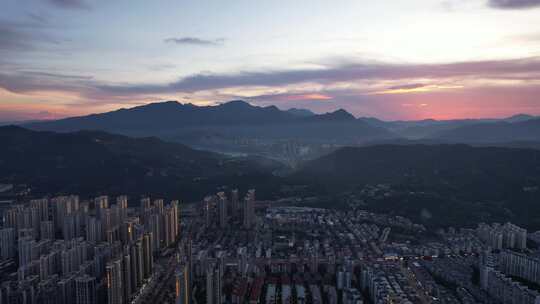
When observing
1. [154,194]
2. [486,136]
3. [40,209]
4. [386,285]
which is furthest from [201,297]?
[486,136]

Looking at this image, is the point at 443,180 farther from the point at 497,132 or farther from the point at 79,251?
the point at 497,132

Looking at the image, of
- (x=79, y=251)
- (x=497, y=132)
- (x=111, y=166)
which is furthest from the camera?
(x=497, y=132)

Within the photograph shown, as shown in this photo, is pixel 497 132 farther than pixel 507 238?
Yes

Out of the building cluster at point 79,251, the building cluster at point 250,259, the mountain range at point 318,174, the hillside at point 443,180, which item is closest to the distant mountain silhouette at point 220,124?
the mountain range at point 318,174

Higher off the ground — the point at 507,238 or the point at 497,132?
the point at 497,132

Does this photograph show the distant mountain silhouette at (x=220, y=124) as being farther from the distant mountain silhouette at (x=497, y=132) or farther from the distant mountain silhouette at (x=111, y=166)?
the distant mountain silhouette at (x=111, y=166)

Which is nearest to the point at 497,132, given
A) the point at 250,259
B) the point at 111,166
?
the point at 111,166
